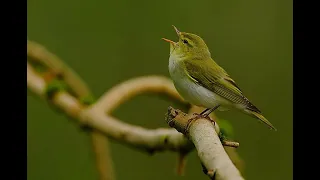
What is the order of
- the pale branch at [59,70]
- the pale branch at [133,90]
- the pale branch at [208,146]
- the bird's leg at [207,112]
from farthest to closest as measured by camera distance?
the pale branch at [59,70] < the pale branch at [133,90] < the bird's leg at [207,112] < the pale branch at [208,146]

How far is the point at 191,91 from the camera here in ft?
2.52

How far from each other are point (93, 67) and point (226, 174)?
113 centimetres

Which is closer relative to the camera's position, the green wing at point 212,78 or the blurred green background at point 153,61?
the green wing at point 212,78

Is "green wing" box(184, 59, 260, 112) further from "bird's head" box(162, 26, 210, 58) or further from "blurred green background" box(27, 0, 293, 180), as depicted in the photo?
"blurred green background" box(27, 0, 293, 180)

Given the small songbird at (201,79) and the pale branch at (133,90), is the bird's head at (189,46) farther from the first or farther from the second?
the pale branch at (133,90)

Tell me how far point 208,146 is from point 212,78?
13.0 inches

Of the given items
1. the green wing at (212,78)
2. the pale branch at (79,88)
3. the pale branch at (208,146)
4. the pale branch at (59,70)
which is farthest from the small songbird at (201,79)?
the pale branch at (59,70)

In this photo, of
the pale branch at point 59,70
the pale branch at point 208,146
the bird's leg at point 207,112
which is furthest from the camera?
the pale branch at point 59,70

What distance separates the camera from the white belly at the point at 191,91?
29.9 inches

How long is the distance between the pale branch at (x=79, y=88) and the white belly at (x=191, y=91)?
0.85ft

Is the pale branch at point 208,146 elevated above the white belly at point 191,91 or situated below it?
below

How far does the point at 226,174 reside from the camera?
15.8 inches

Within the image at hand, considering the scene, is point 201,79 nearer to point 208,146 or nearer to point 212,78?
point 212,78

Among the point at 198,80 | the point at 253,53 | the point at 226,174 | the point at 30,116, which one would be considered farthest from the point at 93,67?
the point at 226,174
